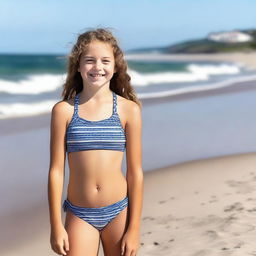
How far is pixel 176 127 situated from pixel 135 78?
16645mm

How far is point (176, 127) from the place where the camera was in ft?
34.3

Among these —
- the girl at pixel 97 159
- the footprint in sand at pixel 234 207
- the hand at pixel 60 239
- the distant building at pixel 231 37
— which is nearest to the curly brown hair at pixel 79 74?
the girl at pixel 97 159

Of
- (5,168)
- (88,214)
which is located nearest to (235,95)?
(5,168)

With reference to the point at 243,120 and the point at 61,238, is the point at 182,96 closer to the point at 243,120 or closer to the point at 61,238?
the point at 243,120

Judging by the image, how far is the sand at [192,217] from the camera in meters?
4.45

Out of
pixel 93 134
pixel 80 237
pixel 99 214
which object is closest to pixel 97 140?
pixel 93 134

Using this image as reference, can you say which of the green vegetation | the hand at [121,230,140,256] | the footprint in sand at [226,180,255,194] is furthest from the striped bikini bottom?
the green vegetation

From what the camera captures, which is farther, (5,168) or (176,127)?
(176,127)

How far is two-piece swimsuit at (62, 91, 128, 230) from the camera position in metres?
2.75

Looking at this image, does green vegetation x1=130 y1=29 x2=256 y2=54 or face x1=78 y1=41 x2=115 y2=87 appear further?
green vegetation x1=130 y1=29 x2=256 y2=54

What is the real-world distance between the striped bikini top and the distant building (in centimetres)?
10174

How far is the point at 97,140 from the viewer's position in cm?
275

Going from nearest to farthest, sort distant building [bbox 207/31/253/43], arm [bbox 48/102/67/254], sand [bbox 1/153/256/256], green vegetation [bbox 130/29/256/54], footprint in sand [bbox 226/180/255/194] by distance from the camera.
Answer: arm [bbox 48/102/67/254] → sand [bbox 1/153/256/256] → footprint in sand [bbox 226/180/255/194] → green vegetation [bbox 130/29/256/54] → distant building [bbox 207/31/253/43]

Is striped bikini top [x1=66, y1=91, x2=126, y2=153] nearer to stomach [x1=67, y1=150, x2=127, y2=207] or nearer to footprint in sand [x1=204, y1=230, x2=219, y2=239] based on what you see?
stomach [x1=67, y1=150, x2=127, y2=207]
